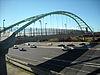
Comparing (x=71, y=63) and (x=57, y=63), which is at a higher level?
(x=71, y=63)

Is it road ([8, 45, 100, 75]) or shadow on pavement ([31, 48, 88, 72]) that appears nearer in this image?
road ([8, 45, 100, 75])

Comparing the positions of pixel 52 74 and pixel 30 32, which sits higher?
pixel 30 32

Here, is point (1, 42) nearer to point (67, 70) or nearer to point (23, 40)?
point (23, 40)

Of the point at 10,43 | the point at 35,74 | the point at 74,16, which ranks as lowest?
the point at 35,74

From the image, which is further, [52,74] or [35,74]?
[35,74]

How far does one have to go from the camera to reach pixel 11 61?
113ft

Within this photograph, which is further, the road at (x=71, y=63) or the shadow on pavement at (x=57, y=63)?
the shadow on pavement at (x=57, y=63)

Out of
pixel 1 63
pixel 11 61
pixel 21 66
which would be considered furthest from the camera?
pixel 11 61

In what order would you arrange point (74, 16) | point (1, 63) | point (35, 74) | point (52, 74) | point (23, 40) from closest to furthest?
point (52, 74), point (1, 63), point (35, 74), point (23, 40), point (74, 16)

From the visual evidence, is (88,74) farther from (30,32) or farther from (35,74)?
(30,32)

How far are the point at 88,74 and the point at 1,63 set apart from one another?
14850 millimetres

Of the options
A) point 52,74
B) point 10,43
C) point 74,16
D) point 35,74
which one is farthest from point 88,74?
point 74,16

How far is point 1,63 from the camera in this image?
72.9 ft

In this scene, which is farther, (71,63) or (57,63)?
(57,63)
